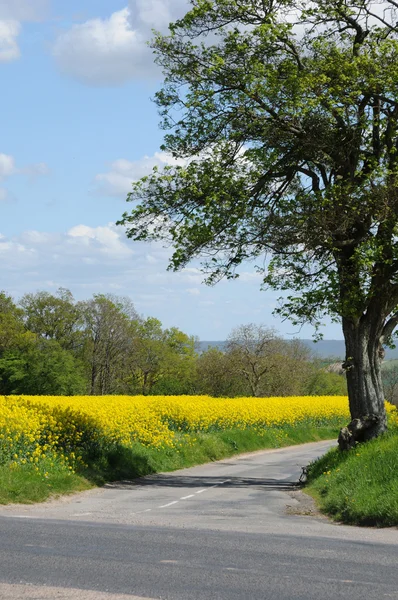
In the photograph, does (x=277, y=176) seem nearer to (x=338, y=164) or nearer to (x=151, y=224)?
(x=338, y=164)

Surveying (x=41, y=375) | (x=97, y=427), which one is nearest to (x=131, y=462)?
(x=97, y=427)

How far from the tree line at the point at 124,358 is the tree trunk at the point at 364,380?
5864 cm

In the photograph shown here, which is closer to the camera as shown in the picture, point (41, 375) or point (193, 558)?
point (193, 558)

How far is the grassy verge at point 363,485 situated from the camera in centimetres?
1523

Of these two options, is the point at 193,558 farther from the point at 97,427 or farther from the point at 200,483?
the point at 97,427

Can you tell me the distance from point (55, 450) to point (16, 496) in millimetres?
4213

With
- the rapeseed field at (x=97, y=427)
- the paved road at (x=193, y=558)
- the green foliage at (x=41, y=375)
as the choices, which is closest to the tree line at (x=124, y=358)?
the green foliage at (x=41, y=375)

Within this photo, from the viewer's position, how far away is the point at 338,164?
23.4m

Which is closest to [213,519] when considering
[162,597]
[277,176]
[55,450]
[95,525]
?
[95,525]

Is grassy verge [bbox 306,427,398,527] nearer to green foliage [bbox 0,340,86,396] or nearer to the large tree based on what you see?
the large tree

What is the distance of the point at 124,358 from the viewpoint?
9906cm

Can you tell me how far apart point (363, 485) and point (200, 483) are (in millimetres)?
→ 8459

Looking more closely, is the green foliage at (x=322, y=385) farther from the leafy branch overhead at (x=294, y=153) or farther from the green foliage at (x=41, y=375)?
the leafy branch overhead at (x=294, y=153)

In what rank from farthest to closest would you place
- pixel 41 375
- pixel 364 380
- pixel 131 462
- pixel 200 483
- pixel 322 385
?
pixel 322 385
pixel 41 375
pixel 131 462
pixel 200 483
pixel 364 380
